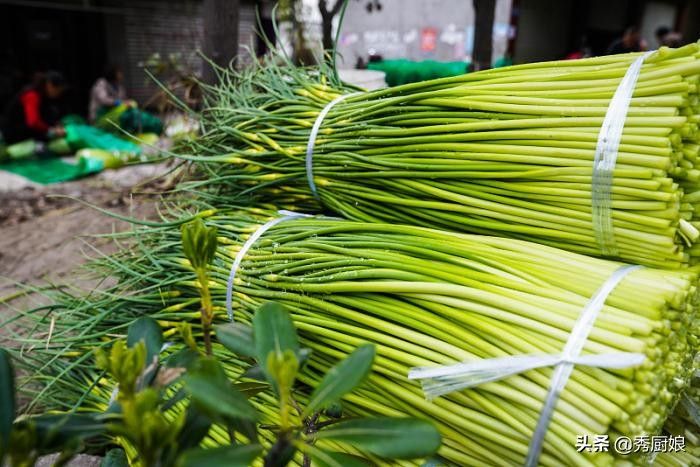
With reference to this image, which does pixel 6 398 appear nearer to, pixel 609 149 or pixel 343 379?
pixel 343 379

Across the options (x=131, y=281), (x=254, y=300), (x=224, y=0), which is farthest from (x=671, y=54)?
(x=224, y=0)

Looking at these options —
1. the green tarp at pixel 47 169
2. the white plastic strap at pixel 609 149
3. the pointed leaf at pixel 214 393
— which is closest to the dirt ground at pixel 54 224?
the green tarp at pixel 47 169

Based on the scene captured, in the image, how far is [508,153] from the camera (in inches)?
47.8

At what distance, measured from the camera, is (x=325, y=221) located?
1.46m

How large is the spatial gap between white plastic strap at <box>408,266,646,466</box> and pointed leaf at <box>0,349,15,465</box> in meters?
0.66

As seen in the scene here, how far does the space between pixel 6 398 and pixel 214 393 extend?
0.31 metres

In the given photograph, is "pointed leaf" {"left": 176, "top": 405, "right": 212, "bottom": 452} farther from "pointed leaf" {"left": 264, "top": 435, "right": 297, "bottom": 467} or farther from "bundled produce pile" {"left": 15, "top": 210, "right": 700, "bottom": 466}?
"bundled produce pile" {"left": 15, "top": 210, "right": 700, "bottom": 466}

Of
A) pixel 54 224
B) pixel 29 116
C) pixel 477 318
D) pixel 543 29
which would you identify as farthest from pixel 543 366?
pixel 543 29

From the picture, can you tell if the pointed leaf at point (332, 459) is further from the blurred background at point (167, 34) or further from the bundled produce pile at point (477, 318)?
the blurred background at point (167, 34)

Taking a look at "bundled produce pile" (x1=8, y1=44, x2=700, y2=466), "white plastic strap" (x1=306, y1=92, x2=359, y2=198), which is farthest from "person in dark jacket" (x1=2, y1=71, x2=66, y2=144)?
"white plastic strap" (x1=306, y1=92, x2=359, y2=198)

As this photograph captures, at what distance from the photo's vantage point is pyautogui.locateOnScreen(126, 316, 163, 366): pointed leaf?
34.1 inches

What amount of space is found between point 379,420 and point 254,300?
26.1 inches

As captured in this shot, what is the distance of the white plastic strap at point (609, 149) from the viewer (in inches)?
41.4

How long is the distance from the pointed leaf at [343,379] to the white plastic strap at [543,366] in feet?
0.81
